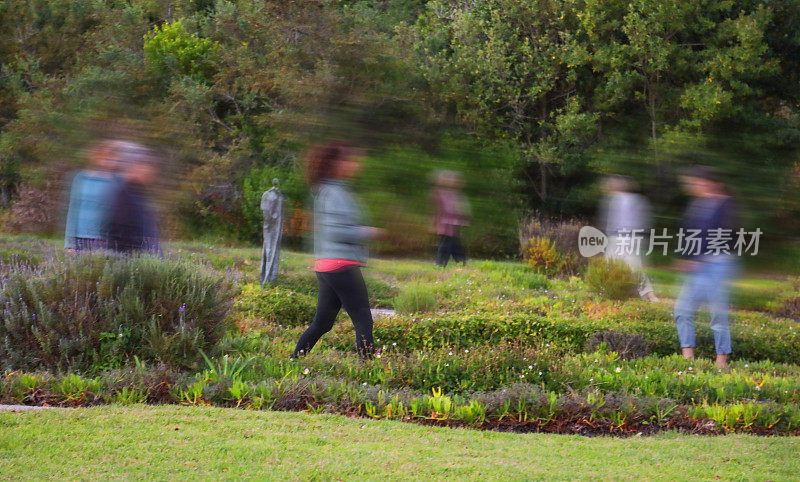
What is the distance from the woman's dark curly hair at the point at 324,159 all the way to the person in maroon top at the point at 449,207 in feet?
0.50

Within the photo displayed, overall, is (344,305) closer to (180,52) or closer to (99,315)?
(99,315)

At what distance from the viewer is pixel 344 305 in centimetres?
508

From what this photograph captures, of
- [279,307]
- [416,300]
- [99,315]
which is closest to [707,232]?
[99,315]

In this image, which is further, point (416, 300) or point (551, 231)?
point (416, 300)

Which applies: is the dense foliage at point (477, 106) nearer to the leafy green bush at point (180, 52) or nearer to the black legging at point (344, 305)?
the leafy green bush at point (180, 52)

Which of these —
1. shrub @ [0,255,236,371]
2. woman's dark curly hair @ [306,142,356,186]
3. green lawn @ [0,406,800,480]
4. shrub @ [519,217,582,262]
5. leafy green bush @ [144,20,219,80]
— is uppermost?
leafy green bush @ [144,20,219,80]

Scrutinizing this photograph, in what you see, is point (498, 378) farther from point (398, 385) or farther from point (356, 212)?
point (356, 212)

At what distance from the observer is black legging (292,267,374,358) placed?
4883 millimetres

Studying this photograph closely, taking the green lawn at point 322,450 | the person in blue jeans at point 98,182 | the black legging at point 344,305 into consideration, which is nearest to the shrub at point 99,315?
the black legging at point 344,305

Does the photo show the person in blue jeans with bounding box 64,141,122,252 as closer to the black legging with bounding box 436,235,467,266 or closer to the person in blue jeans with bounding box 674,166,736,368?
the black legging with bounding box 436,235,467,266

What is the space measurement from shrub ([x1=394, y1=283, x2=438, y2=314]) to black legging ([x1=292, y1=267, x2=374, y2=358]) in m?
3.35

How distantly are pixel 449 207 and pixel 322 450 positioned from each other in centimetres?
286

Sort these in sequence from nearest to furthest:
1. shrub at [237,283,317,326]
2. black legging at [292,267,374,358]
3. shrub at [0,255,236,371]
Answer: black legging at [292,267,374,358], shrub at [0,255,236,371], shrub at [237,283,317,326]

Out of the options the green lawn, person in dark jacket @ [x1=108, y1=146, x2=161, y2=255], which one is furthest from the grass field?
person in dark jacket @ [x1=108, y1=146, x2=161, y2=255]
